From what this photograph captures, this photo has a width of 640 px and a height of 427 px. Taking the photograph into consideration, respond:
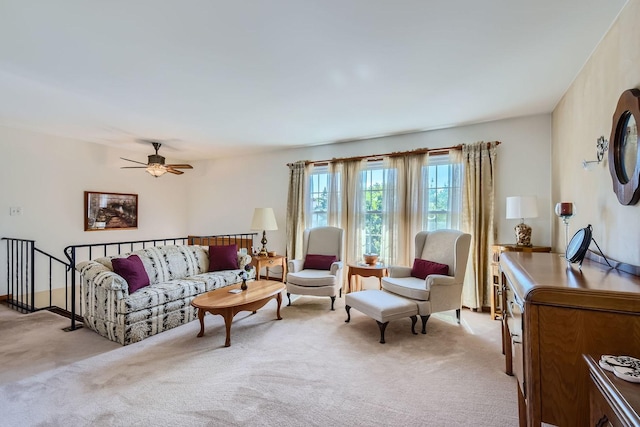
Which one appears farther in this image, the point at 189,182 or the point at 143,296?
the point at 189,182

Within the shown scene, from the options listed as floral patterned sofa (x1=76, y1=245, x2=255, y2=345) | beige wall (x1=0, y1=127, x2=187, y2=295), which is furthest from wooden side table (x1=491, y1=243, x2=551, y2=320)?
beige wall (x1=0, y1=127, x2=187, y2=295)

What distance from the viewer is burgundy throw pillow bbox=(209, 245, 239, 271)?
429 cm

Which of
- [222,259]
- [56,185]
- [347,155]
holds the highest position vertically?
[347,155]

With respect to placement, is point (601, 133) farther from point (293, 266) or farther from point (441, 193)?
point (293, 266)

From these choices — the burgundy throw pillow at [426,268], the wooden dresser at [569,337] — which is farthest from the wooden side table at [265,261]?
the wooden dresser at [569,337]

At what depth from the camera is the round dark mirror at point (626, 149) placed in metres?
1.60

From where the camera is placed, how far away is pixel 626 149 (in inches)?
68.8

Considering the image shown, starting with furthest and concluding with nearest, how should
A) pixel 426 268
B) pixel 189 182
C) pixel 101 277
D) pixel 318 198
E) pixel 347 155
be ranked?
pixel 189 182
pixel 318 198
pixel 347 155
pixel 426 268
pixel 101 277

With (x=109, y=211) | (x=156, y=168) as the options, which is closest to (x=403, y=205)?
(x=156, y=168)

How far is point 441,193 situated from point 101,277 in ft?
13.9

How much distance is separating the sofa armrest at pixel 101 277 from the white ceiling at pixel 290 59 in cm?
182

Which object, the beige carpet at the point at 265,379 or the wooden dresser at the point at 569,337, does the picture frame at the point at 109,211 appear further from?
the wooden dresser at the point at 569,337

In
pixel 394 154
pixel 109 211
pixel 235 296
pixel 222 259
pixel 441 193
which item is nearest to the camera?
pixel 235 296

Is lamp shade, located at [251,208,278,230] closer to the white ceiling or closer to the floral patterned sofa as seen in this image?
the floral patterned sofa
